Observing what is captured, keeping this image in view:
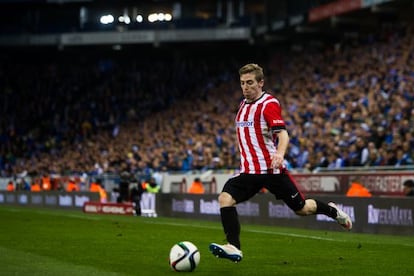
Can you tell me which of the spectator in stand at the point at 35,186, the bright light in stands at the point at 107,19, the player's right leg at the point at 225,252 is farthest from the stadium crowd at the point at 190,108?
the player's right leg at the point at 225,252

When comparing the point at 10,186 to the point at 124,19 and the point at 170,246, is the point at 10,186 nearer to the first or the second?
the point at 124,19

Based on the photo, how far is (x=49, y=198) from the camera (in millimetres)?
39000

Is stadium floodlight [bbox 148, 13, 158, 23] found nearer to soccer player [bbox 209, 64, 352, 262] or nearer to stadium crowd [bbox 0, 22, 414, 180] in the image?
stadium crowd [bbox 0, 22, 414, 180]

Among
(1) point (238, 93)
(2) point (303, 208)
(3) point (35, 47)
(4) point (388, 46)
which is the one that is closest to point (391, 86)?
(4) point (388, 46)

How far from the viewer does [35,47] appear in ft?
192

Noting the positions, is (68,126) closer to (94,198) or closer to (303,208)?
(94,198)

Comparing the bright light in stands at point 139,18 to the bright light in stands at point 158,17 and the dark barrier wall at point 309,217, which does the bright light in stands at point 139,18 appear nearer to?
the bright light in stands at point 158,17

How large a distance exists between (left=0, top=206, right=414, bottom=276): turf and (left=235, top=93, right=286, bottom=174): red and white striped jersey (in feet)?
4.03

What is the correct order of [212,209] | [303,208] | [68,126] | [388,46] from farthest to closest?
[68,126]
[388,46]
[212,209]
[303,208]

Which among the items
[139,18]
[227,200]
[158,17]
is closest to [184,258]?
[227,200]

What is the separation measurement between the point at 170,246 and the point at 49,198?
25.8 m

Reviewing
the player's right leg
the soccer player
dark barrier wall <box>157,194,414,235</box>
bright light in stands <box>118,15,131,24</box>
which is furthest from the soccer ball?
bright light in stands <box>118,15,131,24</box>

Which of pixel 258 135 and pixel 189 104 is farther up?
pixel 189 104

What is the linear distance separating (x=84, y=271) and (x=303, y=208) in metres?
2.77
